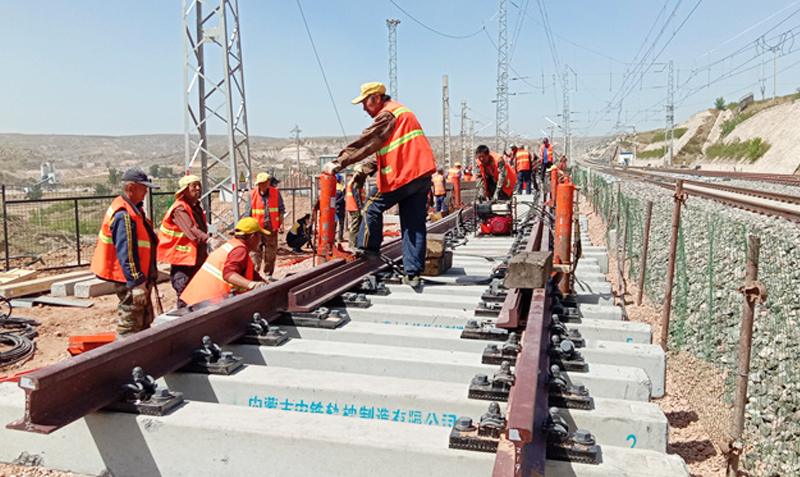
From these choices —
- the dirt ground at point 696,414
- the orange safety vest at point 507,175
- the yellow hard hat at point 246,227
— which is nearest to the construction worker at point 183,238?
the yellow hard hat at point 246,227

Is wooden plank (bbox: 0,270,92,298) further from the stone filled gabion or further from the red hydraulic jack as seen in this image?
the stone filled gabion

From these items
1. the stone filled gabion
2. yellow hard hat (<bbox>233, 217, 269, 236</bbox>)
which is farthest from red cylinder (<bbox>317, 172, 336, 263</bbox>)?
the stone filled gabion

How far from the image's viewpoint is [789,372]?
14.5ft

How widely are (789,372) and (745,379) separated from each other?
0.87 meters

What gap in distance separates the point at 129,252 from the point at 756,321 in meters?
5.59

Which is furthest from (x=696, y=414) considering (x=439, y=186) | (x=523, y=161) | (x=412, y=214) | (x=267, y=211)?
(x=523, y=161)

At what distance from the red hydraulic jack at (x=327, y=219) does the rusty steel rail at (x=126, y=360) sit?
4.22 feet

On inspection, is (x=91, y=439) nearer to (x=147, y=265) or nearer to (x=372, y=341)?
(x=372, y=341)

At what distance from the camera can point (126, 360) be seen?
9.19 ft

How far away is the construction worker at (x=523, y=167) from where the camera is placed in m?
21.2

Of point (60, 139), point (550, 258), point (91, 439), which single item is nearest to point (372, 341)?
point (550, 258)

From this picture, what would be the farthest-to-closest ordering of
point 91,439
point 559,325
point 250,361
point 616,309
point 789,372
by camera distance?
point 616,309
point 789,372
point 559,325
point 250,361
point 91,439

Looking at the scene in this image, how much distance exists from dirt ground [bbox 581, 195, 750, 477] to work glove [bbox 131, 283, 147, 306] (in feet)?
15.0

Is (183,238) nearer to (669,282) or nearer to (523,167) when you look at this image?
(669,282)
